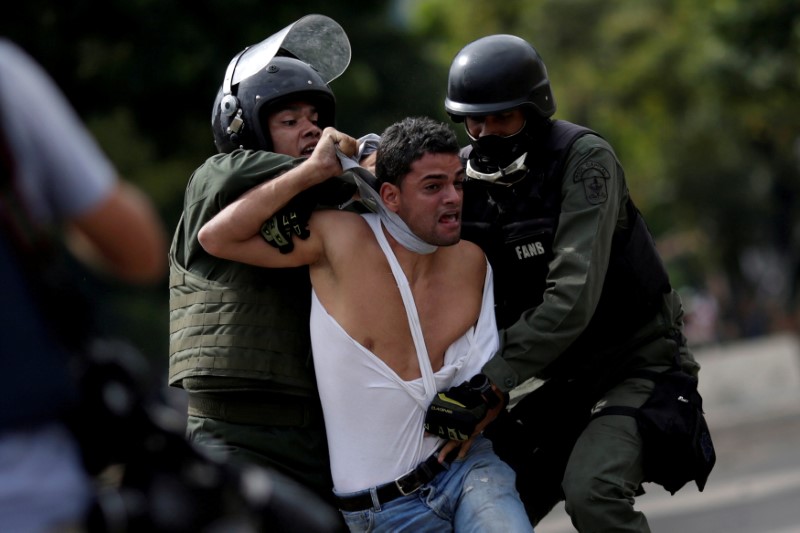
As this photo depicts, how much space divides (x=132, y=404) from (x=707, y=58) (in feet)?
39.3

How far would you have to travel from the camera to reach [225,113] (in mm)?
4664

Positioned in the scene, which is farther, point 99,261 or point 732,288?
point 732,288

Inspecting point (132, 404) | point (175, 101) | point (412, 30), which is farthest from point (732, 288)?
point (132, 404)

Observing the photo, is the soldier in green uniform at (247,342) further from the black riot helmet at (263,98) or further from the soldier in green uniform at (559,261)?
the soldier in green uniform at (559,261)

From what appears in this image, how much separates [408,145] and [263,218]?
472mm

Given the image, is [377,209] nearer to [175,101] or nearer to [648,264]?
[648,264]

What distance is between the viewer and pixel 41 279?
2316 millimetres

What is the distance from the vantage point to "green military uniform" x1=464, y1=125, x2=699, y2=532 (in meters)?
4.39

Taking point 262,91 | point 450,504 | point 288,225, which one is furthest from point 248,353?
point 262,91

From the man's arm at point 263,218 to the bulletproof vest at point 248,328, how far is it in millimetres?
123

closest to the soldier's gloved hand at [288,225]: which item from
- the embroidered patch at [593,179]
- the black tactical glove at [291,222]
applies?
the black tactical glove at [291,222]

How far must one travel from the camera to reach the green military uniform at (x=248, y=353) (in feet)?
14.0

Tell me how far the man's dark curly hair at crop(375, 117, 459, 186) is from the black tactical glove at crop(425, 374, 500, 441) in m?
0.63

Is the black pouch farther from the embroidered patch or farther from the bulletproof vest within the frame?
the bulletproof vest
